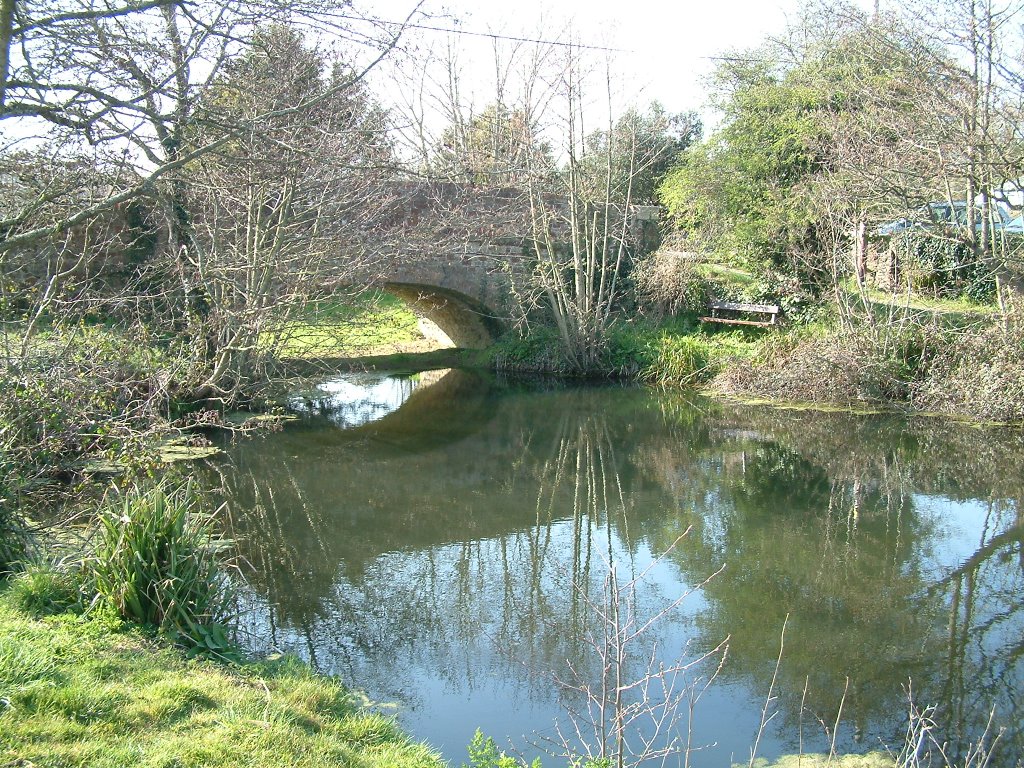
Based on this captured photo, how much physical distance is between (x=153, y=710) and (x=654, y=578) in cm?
422

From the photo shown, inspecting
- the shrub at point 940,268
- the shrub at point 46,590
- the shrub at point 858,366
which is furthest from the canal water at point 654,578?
the shrub at point 940,268

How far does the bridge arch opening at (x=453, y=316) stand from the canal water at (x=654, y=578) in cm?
666

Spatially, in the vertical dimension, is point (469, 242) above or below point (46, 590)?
above

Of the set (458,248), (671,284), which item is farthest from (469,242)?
(671,284)

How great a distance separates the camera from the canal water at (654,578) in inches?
192

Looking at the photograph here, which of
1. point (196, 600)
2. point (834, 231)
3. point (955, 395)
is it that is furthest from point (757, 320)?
point (196, 600)

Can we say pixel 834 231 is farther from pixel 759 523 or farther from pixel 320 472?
pixel 320 472

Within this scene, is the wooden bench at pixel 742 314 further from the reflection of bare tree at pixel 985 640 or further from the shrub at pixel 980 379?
the reflection of bare tree at pixel 985 640

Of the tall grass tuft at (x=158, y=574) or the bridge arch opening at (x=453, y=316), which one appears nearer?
the tall grass tuft at (x=158, y=574)

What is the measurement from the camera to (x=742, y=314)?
1825 cm

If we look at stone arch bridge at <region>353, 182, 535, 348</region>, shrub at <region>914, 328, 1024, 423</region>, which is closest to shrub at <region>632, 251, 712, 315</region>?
stone arch bridge at <region>353, 182, 535, 348</region>

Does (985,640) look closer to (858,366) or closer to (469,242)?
(858,366)

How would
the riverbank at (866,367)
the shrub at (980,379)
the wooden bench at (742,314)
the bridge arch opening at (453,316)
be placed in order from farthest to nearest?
the bridge arch opening at (453,316) < the wooden bench at (742,314) < the riverbank at (866,367) < the shrub at (980,379)

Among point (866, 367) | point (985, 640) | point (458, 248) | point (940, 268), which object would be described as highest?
point (458, 248)
